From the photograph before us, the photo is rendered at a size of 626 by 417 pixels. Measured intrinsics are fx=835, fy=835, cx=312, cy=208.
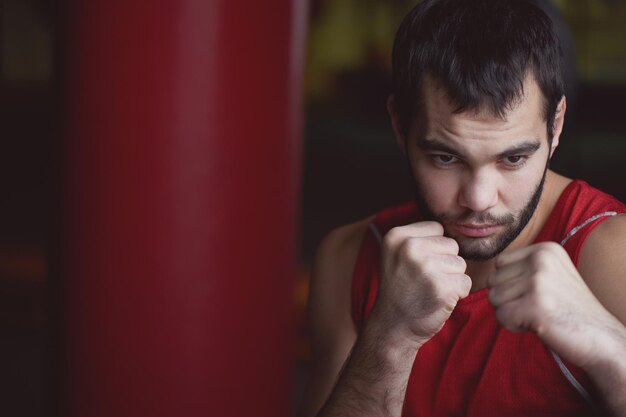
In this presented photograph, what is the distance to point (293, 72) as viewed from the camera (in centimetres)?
145

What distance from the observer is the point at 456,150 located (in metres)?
1.34

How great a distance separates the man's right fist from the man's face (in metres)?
0.07

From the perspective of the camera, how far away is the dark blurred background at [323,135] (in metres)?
3.28

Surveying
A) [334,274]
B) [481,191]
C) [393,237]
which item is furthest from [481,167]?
[334,274]

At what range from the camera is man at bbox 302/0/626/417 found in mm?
1311

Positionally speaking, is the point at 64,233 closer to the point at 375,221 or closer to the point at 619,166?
the point at 375,221

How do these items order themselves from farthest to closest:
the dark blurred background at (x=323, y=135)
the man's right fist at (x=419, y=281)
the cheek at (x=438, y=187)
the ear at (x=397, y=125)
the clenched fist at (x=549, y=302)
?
the dark blurred background at (x=323, y=135)
the ear at (x=397, y=125)
the cheek at (x=438, y=187)
the man's right fist at (x=419, y=281)
the clenched fist at (x=549, y=302)

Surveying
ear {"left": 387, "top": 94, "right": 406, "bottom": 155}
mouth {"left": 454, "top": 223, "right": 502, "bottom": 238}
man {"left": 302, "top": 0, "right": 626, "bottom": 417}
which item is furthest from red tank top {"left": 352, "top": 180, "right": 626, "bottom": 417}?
ear {"left": 387, "top": 94, "right": 406, "bottom": 155}

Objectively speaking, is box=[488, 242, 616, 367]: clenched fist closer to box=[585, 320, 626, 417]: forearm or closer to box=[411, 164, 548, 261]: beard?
box=[585, 320, 626, 417]: forearm

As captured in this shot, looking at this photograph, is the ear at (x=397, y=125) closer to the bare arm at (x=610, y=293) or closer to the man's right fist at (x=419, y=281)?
the man's right fist at (x=419, y=281)

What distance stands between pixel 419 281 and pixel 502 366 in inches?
9.1

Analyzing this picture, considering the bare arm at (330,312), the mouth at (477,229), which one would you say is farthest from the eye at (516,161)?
the bare arm at (330,312)

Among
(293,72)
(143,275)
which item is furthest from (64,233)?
(293,72)

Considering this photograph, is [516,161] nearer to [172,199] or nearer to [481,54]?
[481,54]
